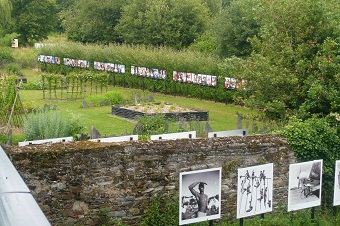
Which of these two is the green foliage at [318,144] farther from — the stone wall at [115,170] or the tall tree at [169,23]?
the tall tree at [169,23]

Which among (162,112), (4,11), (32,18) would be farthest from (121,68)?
(32,18)

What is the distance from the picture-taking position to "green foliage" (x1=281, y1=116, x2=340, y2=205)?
38.6 feet

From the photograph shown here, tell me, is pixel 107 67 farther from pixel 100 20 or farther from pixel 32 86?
pixel 100 20

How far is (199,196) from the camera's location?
916 cm

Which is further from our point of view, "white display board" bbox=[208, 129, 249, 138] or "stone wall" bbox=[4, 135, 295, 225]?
"white display board" bbox=[208, 129, 249, 138]

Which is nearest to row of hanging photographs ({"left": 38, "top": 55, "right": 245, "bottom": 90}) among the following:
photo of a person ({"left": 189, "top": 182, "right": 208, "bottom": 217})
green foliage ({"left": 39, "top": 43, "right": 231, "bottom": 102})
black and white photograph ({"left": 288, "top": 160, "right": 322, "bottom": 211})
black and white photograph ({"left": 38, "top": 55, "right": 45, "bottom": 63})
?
black and white photograph ({"left": 38, "top": 55, "right": 45, "bottom": 63})

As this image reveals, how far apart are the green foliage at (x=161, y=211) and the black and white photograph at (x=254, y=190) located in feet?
3.97

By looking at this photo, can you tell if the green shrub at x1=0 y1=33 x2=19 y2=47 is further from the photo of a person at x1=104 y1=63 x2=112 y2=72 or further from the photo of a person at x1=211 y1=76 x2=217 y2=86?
the photo of a person at x1=211 y1=76 x2=217 y2=86

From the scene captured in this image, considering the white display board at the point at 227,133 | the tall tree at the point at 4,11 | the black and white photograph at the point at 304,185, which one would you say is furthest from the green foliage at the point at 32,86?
the black and white photograph at the point at 304,185

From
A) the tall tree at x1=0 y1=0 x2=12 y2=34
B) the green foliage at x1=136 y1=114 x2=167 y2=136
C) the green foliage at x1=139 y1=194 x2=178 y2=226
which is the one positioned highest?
the tall tree at x1=0 y1=0 x2=12 y2=34

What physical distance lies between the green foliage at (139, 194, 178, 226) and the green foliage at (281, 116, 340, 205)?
3.00 m

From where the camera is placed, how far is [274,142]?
37.4ft

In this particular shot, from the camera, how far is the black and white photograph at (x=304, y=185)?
1015 cm

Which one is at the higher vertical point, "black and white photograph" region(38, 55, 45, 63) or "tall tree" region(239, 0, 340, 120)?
"tall tree" region(239, 0, 340, 120)
